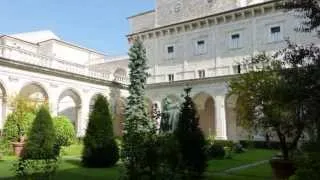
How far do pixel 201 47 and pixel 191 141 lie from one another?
26.3m

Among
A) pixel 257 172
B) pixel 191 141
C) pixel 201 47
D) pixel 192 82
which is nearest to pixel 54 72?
pixel 192 82

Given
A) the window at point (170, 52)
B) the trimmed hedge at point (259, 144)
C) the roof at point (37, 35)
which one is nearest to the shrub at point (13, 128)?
the trimmed hedge at point (259, 144)

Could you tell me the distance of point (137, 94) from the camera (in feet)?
109

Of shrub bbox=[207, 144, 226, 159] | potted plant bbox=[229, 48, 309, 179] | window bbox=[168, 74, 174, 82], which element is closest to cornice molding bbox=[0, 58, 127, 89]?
window bbox=[168, 74, 174, 82]

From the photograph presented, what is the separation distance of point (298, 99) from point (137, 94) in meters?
24.2

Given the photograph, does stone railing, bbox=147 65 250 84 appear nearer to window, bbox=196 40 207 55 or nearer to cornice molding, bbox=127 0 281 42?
window, bbox=196 40 207 55

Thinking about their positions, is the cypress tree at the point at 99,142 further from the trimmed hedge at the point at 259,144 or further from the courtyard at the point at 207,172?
the trimmed hedge at the point at 259,144

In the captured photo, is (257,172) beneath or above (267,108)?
beneath

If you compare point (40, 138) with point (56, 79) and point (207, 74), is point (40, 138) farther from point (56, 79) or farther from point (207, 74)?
point (207, 74)

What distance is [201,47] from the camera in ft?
125

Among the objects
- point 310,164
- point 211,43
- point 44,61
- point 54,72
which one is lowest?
point 310,164

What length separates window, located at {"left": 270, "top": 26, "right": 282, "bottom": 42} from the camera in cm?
3338

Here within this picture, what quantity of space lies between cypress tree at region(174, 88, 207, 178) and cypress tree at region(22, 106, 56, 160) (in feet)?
22.9

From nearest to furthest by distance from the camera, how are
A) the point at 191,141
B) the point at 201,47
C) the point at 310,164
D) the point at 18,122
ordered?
the point at 310,164, the point at 191,141, the point at 18,122, the point at 201,47
